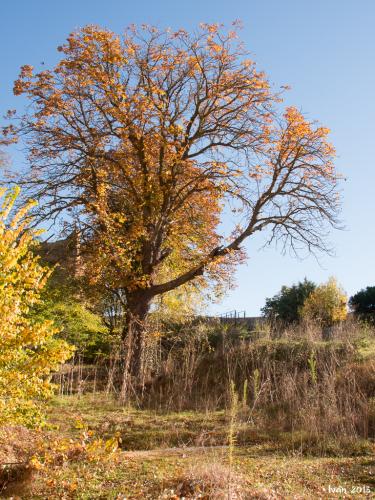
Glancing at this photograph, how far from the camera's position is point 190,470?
5273 mm

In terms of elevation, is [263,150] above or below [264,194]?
above

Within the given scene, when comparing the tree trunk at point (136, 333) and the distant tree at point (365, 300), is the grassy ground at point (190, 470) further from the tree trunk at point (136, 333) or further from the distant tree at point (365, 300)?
the distant tree at point (365, 300)

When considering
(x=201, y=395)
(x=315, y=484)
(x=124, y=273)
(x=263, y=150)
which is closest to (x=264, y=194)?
(x=263, y=150)

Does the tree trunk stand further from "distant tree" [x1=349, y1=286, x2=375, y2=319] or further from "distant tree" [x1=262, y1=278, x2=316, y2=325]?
"distant tree" [x1=349, y1=286, x2=375, y2=319]

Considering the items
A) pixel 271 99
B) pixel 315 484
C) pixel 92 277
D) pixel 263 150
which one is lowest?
pixel 315 484

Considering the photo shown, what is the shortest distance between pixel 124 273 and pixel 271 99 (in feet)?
22.3

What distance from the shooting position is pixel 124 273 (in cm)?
1429

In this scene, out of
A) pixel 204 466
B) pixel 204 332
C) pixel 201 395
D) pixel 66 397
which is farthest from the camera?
pixel 204 332

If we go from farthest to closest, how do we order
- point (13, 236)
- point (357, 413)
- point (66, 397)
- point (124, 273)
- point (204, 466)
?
1. point (124, 273)
2. point (66, 397)
3. point (357, 413)
4. point (204, 466)
5. point (13, 236)

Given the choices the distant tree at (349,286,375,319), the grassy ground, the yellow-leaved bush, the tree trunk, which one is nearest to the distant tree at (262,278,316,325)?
the distant tree at (349,286,375,319)

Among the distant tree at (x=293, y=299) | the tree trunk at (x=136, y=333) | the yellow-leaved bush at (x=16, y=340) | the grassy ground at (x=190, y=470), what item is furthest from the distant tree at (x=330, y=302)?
the yellow-leaved bush at (x=16, y=340)

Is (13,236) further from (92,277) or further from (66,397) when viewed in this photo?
(92,277)

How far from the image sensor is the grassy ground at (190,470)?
490 cm

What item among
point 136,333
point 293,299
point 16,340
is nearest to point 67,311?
point 136,333
